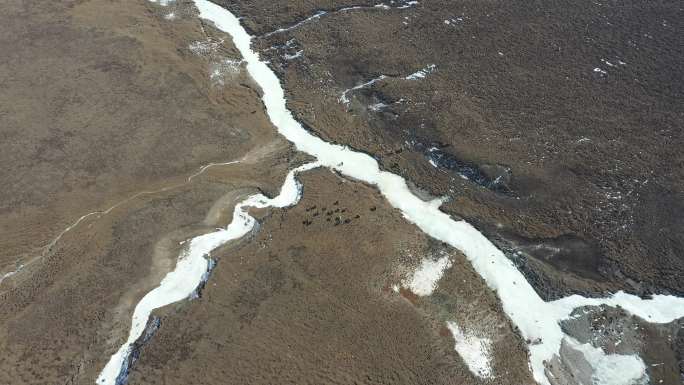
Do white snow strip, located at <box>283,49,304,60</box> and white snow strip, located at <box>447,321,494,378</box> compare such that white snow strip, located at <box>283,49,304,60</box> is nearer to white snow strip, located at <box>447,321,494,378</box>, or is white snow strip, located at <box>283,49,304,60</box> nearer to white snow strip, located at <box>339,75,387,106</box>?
white snow strip, located at <box>339,75,387,106</box>

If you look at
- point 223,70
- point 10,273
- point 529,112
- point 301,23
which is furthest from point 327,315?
point 301,23

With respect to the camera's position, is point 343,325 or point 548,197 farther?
point 548,197

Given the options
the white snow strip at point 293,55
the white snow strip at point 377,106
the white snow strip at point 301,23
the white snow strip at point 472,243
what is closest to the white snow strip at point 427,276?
the white snow strip at point 472,243

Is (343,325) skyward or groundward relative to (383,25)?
groundward

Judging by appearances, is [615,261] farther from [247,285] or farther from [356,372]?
[247,285]

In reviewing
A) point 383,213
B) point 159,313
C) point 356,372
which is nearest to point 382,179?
point 383,213
